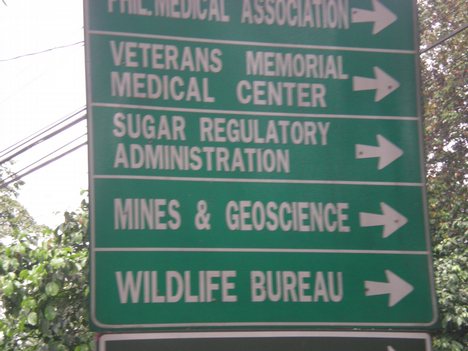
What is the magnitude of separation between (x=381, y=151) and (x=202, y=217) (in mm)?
675

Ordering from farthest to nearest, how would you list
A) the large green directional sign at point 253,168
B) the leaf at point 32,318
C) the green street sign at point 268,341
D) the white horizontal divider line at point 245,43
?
the leaf at point 32,318 → the white horizontal divider line at point 245,43 → the large green directional sign at point 253,168 → the green street sign at point 268,341

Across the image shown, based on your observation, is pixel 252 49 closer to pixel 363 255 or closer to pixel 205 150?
pixel 205 150

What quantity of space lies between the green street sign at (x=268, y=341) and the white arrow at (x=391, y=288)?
0.40 feet

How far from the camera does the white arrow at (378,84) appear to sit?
8.36 ft

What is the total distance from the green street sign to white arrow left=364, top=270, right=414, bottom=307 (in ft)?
0.40

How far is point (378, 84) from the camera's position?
8.39 feet

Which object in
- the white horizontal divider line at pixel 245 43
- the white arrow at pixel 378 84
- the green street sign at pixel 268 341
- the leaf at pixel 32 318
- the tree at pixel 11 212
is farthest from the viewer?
the tree at pixel 11 212

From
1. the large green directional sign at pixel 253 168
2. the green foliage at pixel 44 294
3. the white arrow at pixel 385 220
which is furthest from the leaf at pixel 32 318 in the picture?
the white arrow at pixel 385 220

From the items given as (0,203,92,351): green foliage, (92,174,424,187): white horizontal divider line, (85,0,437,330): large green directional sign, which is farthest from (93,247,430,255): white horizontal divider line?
(0,203,92,351): green foliage

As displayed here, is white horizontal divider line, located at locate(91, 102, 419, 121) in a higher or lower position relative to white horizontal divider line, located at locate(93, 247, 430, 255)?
higher

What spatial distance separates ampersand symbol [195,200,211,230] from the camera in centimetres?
231

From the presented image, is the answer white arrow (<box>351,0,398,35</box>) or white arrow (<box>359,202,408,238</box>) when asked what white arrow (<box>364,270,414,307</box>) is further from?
white arrow (<box>351,0,398,35</box>)

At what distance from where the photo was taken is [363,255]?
2395mm

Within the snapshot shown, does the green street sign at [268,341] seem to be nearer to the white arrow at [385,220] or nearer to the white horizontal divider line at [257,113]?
the white arrow at [385,220]
